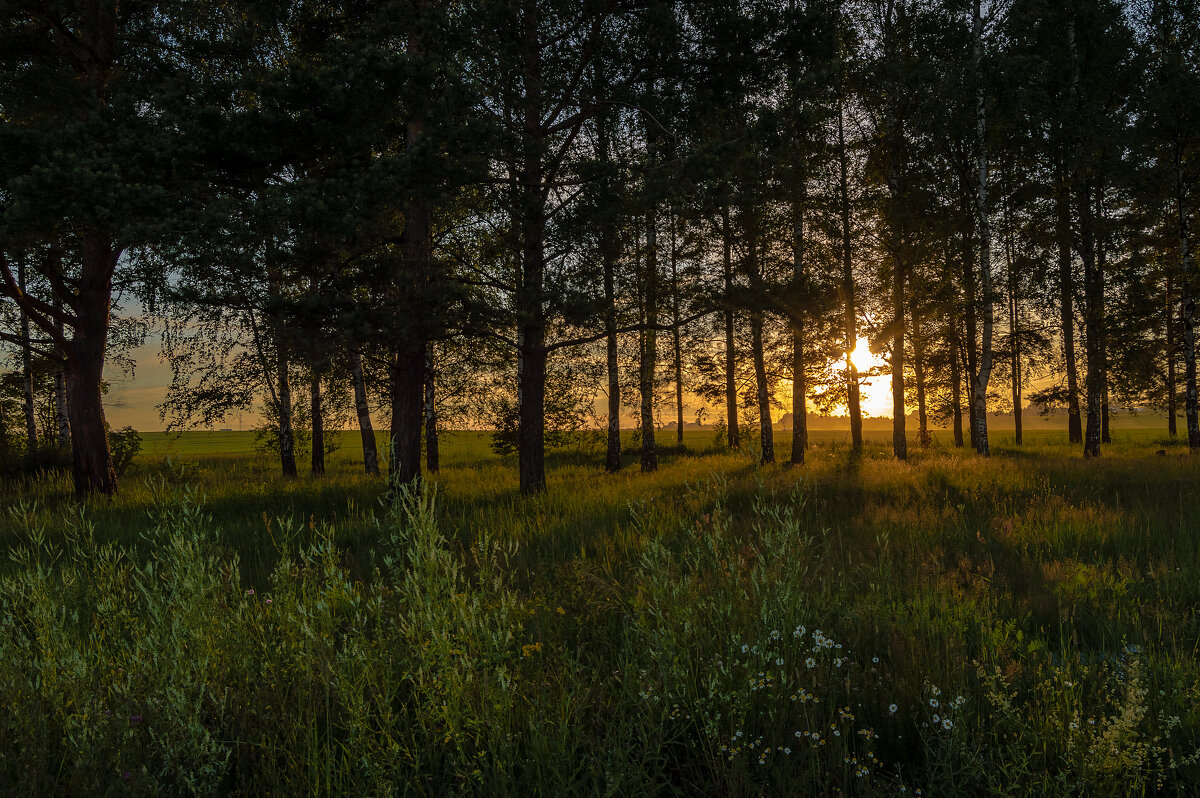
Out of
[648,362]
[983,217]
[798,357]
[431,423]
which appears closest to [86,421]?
[431,423]

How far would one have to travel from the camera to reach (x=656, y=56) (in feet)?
34.4

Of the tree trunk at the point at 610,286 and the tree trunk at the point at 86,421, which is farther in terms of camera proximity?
the tree trunk at the point at 86,421

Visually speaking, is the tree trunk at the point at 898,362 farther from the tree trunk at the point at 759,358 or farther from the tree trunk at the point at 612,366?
the tree trunk at the point at 612,366

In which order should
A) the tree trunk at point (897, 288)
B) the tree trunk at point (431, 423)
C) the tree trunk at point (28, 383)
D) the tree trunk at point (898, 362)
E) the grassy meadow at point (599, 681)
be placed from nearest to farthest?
the grassy meadow at point (599, 681) → the tree trunk at point (28, 383) → the tree trunk at point (897, 288) → the tree trunk at point (898, 362) → the tree trunk at point (431, 423)

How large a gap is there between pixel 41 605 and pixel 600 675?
2.62 metres

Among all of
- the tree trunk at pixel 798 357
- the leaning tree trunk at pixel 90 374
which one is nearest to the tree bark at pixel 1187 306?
the tree trunk at pixel 798 357

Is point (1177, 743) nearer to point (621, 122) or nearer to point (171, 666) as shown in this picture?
point (171, 666)

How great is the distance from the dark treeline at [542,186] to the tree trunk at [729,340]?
0.18 metres

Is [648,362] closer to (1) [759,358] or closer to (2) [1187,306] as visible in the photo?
(1) [759,358]

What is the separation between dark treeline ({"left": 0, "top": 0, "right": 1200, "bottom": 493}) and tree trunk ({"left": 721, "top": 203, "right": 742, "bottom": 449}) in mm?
Answer: 177

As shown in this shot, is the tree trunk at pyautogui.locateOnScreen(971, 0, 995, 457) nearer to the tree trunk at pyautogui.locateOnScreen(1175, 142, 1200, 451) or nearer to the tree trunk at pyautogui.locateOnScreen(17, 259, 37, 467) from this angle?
the tree trunk at pyautogui.locateOnScreen(1175, 142, 1200, 451)

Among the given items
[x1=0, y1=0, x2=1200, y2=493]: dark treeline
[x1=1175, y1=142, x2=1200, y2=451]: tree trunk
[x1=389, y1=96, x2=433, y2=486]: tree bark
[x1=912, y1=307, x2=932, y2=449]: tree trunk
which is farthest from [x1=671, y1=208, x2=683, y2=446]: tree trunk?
[x1=1175, y1=142, x2=1200, y2=451]: tree trunk

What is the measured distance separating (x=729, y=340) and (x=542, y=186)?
10.4 m

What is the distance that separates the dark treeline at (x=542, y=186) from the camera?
8102 mm
